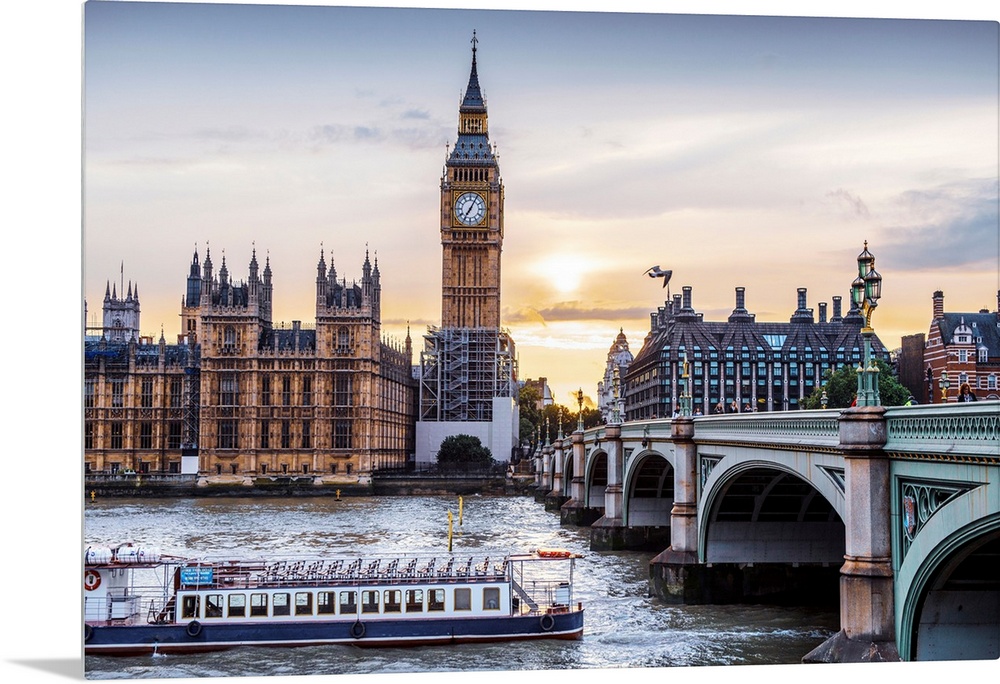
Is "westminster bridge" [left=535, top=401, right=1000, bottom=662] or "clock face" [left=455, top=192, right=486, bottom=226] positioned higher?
"clock face" [left=455, top=192, right=486, bottom=226]

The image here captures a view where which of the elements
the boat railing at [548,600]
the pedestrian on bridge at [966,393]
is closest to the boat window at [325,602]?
the boat railing at [548,600]

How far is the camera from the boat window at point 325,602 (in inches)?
853

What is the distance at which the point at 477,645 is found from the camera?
21.8 meters

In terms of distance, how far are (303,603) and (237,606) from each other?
3.71 feet

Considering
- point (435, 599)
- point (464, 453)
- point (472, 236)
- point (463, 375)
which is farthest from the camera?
point (472, 236)

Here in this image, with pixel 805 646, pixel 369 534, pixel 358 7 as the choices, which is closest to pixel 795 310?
pixel 369 534

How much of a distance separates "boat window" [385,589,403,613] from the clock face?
3098 inches

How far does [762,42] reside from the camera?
16.9m

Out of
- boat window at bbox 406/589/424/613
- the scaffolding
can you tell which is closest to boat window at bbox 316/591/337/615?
boat window at bbox 406/589/424/613

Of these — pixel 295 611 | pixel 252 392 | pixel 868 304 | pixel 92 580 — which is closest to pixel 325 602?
pixel 295 611

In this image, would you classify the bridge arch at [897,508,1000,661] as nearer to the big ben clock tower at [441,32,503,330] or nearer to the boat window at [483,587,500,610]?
the boat window at [483,587,500,610]

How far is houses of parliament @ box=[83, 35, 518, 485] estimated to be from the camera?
83.4m

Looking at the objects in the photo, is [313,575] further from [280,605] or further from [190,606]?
[190,606]

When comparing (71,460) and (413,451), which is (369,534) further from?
(413,451)
